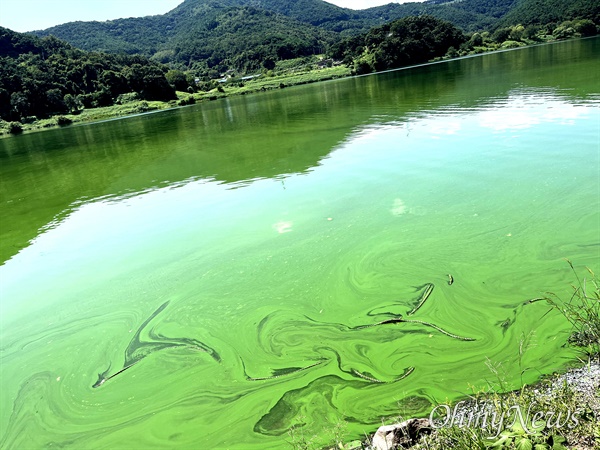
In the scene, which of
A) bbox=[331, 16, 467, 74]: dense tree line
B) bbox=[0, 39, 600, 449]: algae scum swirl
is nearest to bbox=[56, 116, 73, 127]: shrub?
bbox=[331, 16, 467, 74]: dense tree line

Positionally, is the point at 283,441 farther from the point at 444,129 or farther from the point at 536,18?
the point at 536,18

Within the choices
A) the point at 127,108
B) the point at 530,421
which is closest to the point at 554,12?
the point at 127,108

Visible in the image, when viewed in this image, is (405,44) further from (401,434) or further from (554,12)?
(401,434)

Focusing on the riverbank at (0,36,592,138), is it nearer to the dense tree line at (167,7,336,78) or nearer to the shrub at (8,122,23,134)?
the shrub at (8,122,23,134)

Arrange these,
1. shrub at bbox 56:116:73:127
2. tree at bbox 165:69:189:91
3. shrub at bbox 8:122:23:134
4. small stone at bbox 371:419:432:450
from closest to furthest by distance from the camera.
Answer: small stone at bbox 371:419:432:450
shrub at bbox 8:122:23:134
shrub at bbox 56:116:73:127
tree at bbox 165:69:189:91

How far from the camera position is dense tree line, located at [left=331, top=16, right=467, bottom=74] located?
3327 inches

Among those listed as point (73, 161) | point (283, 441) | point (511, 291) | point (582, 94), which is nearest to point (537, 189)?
point (511, 291)

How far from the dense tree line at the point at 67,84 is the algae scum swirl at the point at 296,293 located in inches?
2930

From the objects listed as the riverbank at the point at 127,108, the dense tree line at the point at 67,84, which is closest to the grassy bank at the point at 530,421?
the riverbank at the point at 127,108

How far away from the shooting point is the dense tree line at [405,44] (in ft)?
277

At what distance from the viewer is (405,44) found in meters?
86.9

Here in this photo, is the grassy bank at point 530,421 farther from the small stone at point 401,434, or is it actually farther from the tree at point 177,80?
the tree at point 177,80

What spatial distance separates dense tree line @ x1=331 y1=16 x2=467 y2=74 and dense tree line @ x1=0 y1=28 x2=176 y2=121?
4366cm

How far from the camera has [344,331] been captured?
171 inches
